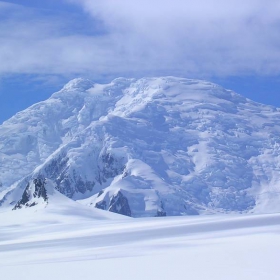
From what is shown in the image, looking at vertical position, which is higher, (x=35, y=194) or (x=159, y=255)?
(x=159, y=255)

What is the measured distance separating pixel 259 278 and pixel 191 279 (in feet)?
7.16

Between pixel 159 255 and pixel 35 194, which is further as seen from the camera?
pixel 35 194

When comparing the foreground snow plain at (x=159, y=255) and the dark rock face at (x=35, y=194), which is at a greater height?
the foreground snow plain at (x=159, y=255)

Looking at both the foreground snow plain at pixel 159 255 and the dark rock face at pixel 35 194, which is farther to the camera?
the dark rock face at pixel 35 194

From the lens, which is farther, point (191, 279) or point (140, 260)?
point (140, 260)

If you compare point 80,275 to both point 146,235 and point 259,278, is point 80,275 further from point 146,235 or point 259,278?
point 146,235

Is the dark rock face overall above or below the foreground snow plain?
below

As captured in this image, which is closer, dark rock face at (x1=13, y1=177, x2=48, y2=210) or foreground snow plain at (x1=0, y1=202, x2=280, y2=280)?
foreground snow plain at (x1=0, y1=202, x2=280, y2=280)

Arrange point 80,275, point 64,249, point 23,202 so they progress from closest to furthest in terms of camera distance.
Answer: point 80,275, point 64,249, point 23,202

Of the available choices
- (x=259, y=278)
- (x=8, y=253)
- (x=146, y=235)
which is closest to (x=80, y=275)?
(x=259, y=278)

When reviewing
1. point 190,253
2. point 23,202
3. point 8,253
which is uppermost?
point 190,253

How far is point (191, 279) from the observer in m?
20.4

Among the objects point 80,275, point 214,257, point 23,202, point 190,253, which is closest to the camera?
point 80,275

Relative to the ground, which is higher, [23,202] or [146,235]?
[146,235]
